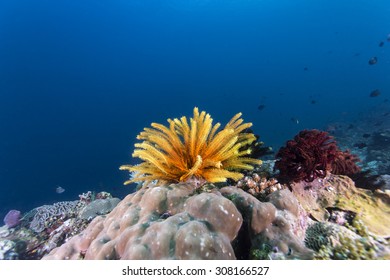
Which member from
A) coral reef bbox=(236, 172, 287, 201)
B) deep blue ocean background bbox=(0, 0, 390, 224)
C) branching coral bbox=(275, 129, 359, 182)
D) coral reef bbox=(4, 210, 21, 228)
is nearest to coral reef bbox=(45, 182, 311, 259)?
coral reef bbox=(236, 172, 287, 201)

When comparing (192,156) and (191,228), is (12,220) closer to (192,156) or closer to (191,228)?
(192,156)

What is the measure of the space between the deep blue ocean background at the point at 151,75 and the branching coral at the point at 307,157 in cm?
1760

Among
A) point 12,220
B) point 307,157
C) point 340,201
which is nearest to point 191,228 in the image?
point 307,157

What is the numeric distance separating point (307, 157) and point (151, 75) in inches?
4873

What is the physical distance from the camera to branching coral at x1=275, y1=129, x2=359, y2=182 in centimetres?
421

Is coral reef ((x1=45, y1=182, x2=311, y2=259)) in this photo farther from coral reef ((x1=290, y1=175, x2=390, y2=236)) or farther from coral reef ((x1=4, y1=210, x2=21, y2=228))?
coral reef ((x1=4, y1=210, x2=21, y2=228))

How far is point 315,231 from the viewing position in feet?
11.7

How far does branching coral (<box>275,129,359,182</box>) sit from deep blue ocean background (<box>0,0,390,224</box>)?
1760 centimetres

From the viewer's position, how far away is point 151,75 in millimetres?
121375

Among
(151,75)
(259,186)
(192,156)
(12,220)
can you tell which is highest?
(151,75)

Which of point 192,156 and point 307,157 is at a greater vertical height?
point 192,156
